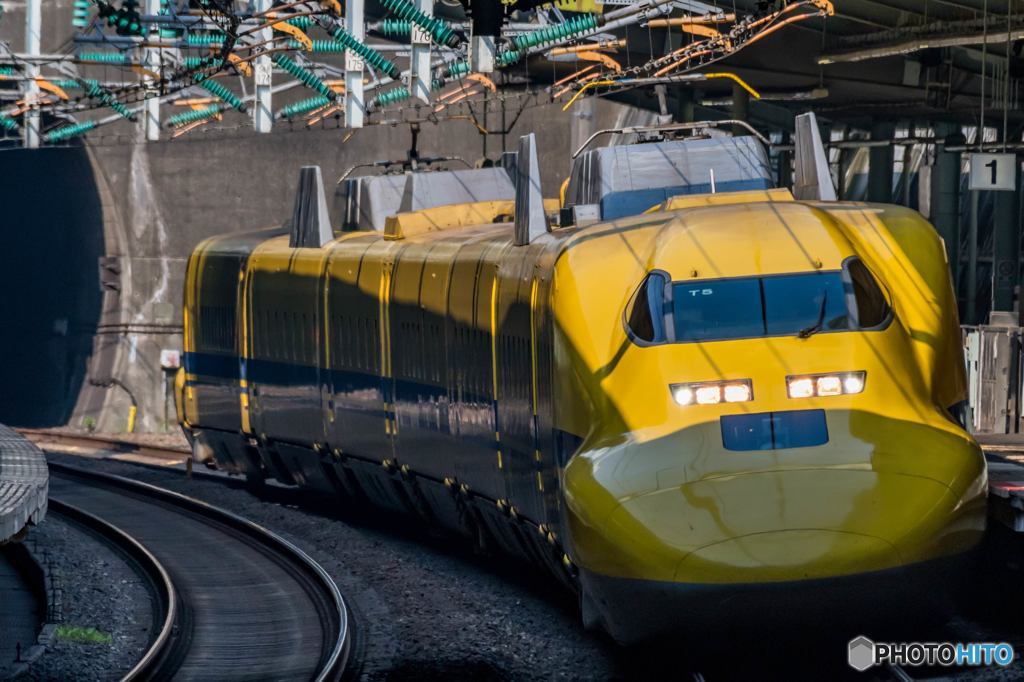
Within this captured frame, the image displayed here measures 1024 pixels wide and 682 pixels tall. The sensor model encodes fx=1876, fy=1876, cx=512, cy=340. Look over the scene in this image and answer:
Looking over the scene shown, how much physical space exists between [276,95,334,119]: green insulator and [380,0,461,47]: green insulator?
18.5m

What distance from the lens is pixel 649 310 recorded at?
488 inches

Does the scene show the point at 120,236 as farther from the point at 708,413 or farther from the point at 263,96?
the point at 708,413

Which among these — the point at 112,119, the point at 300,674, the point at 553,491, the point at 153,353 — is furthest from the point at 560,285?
the point at 112,119

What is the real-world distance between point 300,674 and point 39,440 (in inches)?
1100

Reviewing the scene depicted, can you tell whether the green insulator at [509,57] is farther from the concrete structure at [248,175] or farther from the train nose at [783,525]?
the train nose at [783,525]

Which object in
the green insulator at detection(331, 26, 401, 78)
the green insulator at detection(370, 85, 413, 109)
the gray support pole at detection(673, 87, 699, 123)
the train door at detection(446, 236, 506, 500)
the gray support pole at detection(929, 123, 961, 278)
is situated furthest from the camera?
the green insulator at detection(370, 85, 413, 109)

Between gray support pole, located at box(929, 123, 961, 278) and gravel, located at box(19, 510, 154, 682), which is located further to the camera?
gray support pole, located at box(929, 123, 961, 278)

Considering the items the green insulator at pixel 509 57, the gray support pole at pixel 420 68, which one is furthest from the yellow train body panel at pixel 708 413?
the gray support pole at pixel 420 68

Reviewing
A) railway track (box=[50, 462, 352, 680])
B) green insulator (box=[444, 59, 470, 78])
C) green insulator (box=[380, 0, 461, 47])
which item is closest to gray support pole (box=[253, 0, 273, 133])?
green insulator (box=[444, 59, 470, 78])

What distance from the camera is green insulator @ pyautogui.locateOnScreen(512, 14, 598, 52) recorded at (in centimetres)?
3188

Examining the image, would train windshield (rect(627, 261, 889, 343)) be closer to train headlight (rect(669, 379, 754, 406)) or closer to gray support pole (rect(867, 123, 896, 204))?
train headlight (rect(669, 379, 754, 406))

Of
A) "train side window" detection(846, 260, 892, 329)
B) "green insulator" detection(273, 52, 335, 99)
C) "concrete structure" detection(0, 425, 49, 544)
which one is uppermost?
"green insulator" detection(273, 52, 335, 99)

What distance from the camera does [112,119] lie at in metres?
51.6

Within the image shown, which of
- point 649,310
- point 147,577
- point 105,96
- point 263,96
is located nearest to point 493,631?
point 649,310
